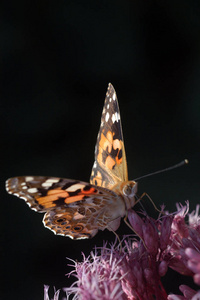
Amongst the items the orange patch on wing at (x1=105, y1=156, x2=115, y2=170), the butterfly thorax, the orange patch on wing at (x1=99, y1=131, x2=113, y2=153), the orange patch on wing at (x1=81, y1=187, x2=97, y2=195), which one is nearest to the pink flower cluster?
the butterfly thorax

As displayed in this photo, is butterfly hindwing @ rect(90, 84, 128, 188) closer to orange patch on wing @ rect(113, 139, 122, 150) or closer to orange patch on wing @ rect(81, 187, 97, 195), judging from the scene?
orange patch on wing @ rect(113, 139, 122, 150)

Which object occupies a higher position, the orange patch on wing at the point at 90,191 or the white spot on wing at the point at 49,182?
the white spot on wing at the point at 49,182

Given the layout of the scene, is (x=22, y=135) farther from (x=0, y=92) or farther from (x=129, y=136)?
(x=129, y=136)

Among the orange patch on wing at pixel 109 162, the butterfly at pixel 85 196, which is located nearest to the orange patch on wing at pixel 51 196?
the butterfly at pixel 85 196

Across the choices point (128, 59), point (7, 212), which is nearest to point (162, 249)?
point (7, 212)

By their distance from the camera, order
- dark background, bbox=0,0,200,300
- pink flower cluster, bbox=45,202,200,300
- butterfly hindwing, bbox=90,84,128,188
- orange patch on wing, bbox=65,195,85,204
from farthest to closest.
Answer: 1. dark background, bbox=0,0,200,300
2. butterfly hindwing, bbox=90,84,128,188
3. orange patch on wing, bbox=65,195,85,204
4. pink flower cluster, bbox=45,202,200,300

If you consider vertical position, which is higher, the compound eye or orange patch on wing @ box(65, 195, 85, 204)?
the compound eye

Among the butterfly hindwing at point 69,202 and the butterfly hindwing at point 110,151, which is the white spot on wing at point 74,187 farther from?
the butterfly hindwing at point 110,151

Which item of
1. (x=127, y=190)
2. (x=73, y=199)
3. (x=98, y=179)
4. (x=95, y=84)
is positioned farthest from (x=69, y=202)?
(x=95, y=84)
